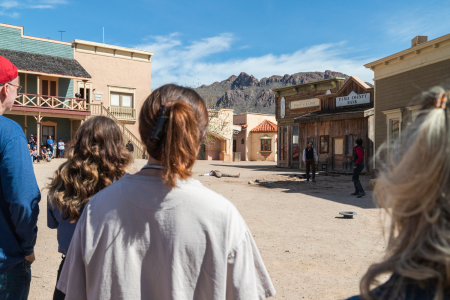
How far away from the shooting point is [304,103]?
77.9 feet

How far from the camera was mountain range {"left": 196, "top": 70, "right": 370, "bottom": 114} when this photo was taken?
407ft

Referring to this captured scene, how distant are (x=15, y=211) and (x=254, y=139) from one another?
39.2 meters

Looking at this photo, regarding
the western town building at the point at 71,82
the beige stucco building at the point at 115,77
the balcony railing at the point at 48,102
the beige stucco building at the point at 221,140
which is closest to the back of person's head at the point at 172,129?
the western town building at the point at 71,82

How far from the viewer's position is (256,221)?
748 centimetres

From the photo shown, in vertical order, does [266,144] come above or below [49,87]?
below

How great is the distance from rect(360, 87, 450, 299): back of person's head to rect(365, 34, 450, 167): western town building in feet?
41.5

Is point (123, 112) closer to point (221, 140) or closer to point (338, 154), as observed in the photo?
point (221, 140)

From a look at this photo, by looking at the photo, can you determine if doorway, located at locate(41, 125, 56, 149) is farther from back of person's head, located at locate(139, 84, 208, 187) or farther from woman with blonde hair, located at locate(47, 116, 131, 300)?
back of person's head, located at locate(139, 84, 208, 187)

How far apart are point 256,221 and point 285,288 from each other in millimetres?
3498

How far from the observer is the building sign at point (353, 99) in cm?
1911

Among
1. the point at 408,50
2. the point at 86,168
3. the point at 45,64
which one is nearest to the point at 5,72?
the point at 86,168

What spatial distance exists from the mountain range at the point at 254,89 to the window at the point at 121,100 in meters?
90.6

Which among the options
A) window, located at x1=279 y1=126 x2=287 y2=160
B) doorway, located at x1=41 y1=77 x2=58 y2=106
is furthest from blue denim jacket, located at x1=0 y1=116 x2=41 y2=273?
doorway, located at x1=41 y1=77 x2=58 y2=106

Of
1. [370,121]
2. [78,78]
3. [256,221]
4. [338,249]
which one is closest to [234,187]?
[256,221]
